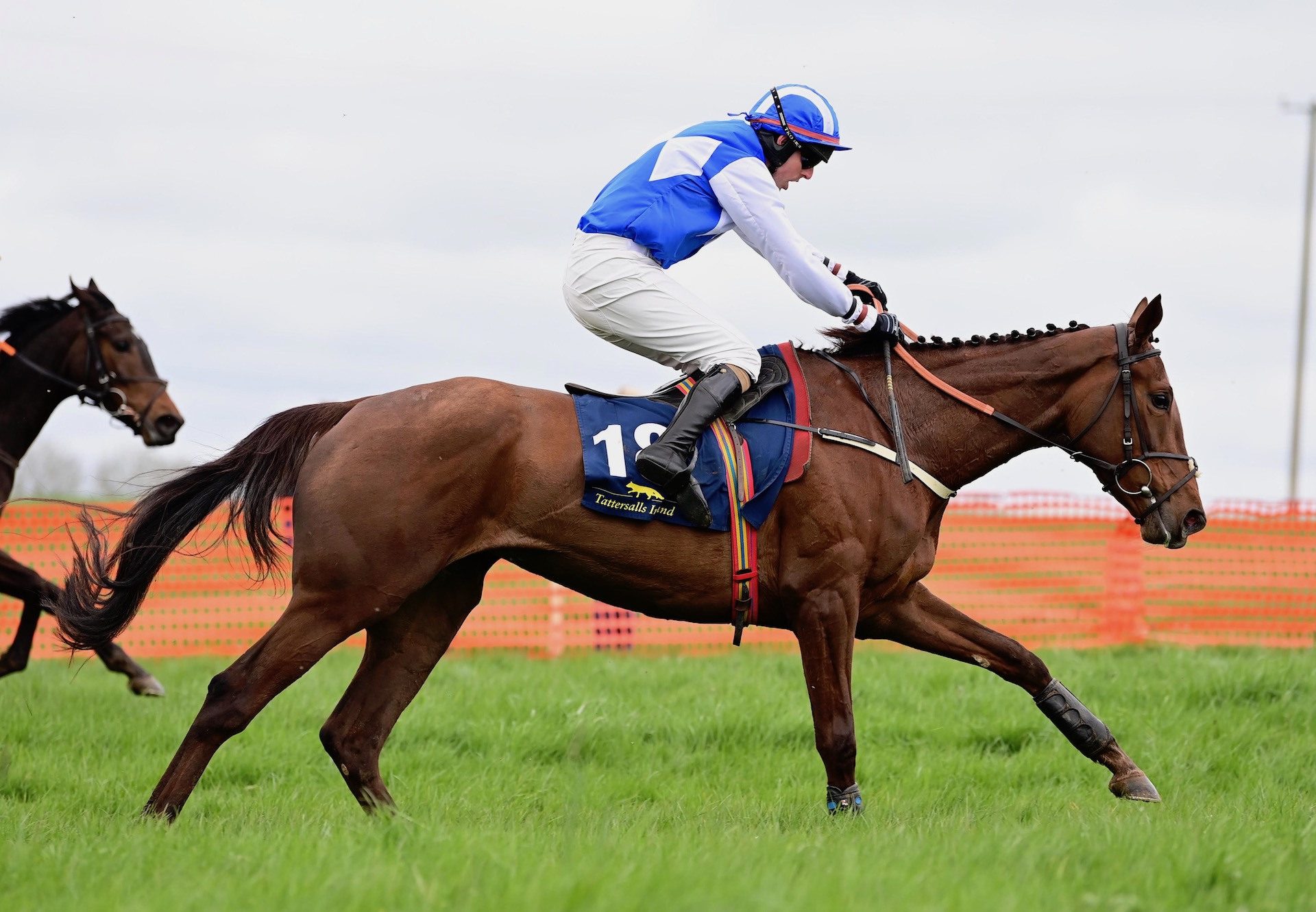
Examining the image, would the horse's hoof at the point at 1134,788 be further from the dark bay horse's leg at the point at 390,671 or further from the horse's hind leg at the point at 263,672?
the horse's hind leg at the point at 263,672

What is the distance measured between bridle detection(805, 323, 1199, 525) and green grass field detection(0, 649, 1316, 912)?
1397 millimetres

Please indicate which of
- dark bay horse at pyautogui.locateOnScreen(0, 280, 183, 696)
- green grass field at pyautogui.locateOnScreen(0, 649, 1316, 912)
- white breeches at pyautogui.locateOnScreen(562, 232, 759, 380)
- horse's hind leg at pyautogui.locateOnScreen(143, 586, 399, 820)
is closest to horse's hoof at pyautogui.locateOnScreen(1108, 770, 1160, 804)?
green grass field at pyautogui.locateOnScreen(0, 649, 1316, 912)

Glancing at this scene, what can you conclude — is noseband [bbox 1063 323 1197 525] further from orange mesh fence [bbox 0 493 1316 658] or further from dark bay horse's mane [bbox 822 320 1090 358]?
orange mesh fence [bbox 0 493 1316 658]

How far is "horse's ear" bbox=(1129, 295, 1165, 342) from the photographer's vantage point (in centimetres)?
591

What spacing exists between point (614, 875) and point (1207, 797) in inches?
152

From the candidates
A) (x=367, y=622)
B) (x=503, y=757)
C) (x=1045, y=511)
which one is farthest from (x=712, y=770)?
(x=1045, y=511)

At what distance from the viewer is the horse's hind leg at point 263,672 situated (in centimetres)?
511

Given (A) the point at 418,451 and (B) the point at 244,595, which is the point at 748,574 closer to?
(A) the point at 418,451

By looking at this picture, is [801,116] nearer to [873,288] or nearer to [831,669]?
[873,288]

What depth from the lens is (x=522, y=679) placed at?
9523mm

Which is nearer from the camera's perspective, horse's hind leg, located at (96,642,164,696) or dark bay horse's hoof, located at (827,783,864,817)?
dark bay horse's hoof, located at (827,783,864,817)

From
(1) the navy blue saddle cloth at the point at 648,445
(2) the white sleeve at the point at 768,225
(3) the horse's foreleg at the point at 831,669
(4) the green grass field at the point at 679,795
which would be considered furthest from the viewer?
(2) the white sleeve at the point at 768,225

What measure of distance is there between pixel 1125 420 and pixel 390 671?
348 cm

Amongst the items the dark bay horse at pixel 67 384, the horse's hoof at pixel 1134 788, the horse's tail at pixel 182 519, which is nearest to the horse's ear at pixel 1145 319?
the horse's hoof at pixel 1134 788
